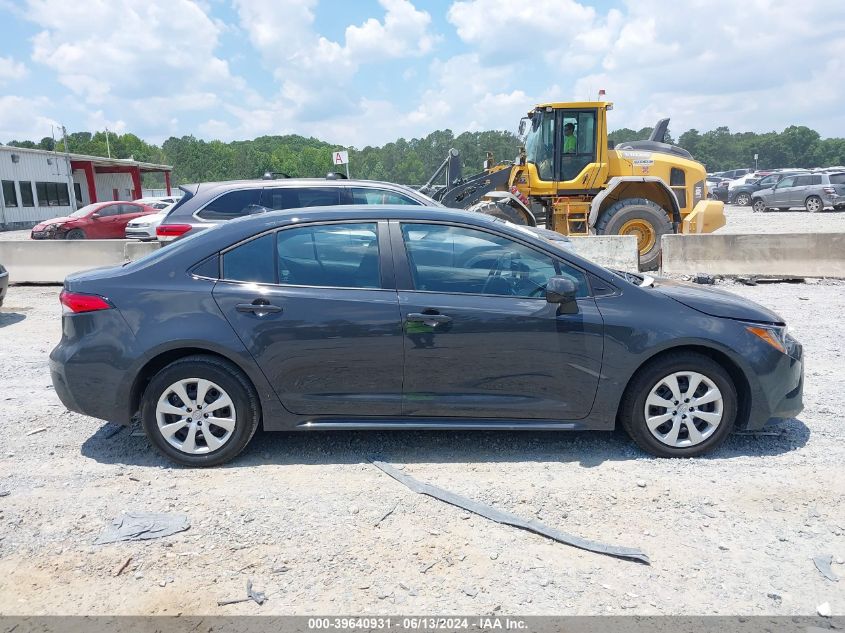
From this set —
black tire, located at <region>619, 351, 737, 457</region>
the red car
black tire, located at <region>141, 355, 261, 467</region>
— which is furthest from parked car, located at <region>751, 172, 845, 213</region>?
black tire, located at <region>141, 355, 261, 467</region>

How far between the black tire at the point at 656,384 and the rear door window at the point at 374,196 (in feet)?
15.4

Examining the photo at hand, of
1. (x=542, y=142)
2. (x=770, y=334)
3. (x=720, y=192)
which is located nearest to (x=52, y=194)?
(x=542, y=142)

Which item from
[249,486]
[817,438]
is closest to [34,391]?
[249,486]

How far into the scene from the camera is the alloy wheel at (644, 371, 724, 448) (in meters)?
4.12

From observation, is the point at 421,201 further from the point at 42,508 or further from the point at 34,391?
the point at 42,508

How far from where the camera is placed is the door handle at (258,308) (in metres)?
4.05

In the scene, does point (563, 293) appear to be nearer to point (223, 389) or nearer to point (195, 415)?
point (223, 389)

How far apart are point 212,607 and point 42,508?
5.03ft

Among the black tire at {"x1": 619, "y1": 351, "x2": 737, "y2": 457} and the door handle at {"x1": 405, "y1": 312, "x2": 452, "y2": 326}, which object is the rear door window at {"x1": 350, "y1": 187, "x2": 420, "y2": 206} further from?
the black tire at {"x1": 619, "y1": 351, "x2": 737, "y2": 457}

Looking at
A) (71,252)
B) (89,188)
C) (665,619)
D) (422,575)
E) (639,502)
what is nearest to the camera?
(665,619)

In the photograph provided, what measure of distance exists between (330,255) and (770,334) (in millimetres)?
2913

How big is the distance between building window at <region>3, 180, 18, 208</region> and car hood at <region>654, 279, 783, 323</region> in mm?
39030

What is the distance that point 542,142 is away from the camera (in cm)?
1292

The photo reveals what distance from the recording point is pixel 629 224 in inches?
483
